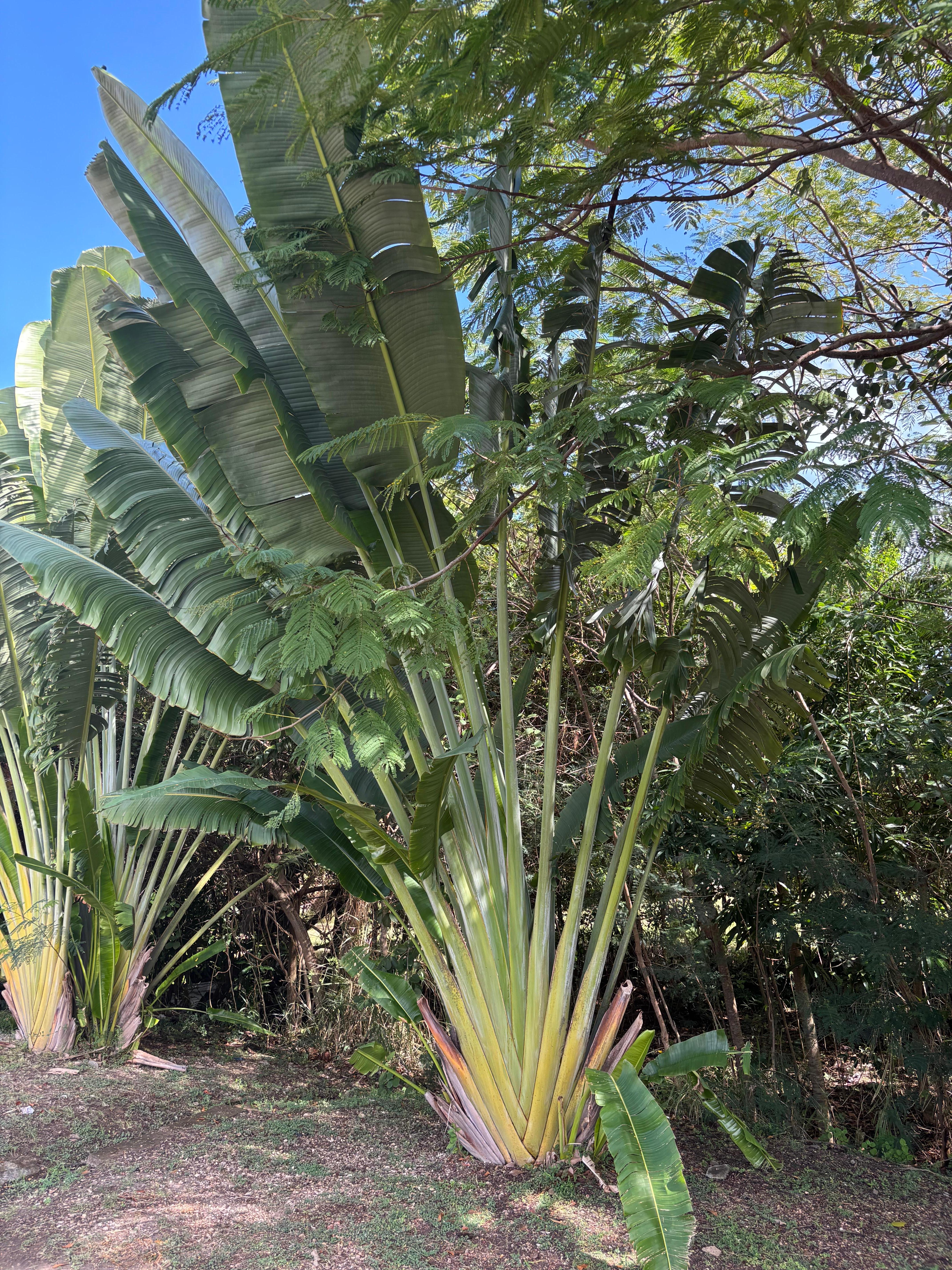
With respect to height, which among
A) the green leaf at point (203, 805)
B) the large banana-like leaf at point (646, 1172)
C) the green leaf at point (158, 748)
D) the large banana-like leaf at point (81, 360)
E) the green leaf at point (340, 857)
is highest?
the large banana-like leaf at point (81, 360)

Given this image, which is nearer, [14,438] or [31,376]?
[14,438]

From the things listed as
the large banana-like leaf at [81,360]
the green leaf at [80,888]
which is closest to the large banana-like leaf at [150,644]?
the green leaf at [80,888]

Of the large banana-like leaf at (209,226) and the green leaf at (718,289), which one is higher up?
the large banana-like leaf at (209,226)

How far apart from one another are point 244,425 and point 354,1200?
4269 mm

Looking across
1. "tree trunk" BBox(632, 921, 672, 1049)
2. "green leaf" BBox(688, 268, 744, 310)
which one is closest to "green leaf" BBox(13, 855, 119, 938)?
"tree trunk" BBox(632, 921, 672, 1049)

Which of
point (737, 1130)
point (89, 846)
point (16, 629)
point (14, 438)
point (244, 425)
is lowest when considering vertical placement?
point (737, 1130)

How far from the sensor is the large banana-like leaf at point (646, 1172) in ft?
9.42

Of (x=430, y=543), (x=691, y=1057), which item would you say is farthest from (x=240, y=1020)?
(x=430, y=543)

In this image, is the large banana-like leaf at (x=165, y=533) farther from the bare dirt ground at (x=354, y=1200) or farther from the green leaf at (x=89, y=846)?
the bare dirt ground at (x=354, y=1200)

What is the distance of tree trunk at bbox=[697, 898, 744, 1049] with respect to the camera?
596 centimetres

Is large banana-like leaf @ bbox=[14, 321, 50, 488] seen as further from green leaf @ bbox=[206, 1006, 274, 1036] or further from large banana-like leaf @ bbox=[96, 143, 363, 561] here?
green leaf @ bbox=[206, 1006, 274, 1036]

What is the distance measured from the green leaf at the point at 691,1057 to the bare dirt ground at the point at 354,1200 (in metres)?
0.58

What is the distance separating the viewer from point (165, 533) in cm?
510

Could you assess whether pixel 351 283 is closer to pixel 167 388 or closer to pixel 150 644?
pixel 167 388
